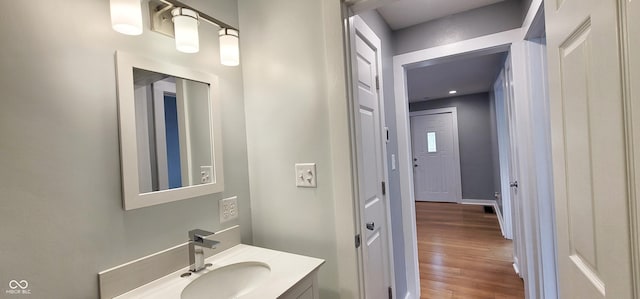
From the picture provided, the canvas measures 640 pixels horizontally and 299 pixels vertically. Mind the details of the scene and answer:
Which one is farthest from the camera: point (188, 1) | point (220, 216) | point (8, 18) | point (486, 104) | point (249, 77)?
point (486, 104)

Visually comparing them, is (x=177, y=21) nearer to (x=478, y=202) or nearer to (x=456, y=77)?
(x=456, y=77)

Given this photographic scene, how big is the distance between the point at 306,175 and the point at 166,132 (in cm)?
63

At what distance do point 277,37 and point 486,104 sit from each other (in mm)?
5343

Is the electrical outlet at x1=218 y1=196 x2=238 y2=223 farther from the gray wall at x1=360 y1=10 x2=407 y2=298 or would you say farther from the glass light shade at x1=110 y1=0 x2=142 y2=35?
the gray wall at x1=360 y1=10 x2=407 y2=298

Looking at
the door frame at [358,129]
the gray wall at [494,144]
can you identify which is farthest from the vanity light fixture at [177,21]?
the gray wall at [494,144]

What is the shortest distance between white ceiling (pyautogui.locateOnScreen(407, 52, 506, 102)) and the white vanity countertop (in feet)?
9.01

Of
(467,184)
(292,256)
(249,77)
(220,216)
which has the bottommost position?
(467,184)

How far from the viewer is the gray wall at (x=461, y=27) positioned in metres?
1.85

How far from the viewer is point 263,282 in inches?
40.0

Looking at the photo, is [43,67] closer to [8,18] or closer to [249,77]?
[8,18]

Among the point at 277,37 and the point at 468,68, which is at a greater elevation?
the point at 468,68

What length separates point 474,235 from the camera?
369 cm

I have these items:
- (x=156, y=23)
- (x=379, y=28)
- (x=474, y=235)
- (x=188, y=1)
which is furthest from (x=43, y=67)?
(x=474, y=235)

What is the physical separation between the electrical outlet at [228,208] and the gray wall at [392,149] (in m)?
1.10
